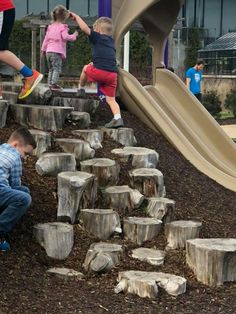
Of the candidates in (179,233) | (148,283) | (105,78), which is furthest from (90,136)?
(148,283)

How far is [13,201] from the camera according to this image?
434 cm

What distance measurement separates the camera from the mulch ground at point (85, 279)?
4016 millimetres

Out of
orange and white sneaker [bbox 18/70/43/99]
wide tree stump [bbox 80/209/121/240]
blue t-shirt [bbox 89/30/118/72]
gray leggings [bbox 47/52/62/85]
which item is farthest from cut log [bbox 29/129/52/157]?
gray leggings [bbox 47/52/62/85]

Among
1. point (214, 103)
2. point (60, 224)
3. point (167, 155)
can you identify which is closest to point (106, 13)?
point (167, 155)

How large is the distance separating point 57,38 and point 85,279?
5479 mm

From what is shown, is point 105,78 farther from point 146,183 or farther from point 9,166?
point 9,166

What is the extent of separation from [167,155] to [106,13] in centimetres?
228

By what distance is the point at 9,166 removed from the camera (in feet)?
14.6

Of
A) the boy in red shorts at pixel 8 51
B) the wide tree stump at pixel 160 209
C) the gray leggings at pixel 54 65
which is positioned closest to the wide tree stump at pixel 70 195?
the wide tree stump at pixel 160 209

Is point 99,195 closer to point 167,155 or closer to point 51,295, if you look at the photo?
point 51,295

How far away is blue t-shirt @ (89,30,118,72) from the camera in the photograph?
24.3 feet

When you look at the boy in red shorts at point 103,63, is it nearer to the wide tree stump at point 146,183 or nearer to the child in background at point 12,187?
the wide tree stump at point 146,183

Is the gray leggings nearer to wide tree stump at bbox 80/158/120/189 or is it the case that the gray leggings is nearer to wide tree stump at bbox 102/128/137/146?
wide tree stump at bbox 102/128/137/146

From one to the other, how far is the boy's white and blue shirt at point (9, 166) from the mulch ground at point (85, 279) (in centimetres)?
45
